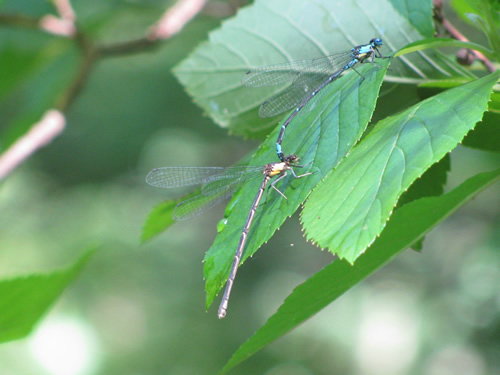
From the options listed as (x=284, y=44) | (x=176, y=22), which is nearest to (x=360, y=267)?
(x=284, y=44)

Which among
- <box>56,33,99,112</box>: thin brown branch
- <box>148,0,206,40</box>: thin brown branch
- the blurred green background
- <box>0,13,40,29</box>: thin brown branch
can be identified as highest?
<box>0,13,40,29</box>: thin brown branch

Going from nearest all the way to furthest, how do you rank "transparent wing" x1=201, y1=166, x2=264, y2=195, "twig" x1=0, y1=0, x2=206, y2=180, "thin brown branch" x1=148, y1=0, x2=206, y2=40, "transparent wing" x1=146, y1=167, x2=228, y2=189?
"transparent wing" x1=201, y1=166, x2=264, y2=195 < "transparent wing" x1=146, y1=167, x2=228, y2=189 < "twig" x1=0, y1=0, x2=206, y2=180 < "thin brown branch" x1=148, y1=0, x2=206, y2=40

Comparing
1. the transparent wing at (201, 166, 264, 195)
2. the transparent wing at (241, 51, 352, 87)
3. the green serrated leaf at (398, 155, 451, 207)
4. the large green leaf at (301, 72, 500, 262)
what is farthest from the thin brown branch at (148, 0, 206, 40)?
the large green leaf at (301, 72, 500, 262)

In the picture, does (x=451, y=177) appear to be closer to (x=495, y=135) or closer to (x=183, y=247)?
(x=183, y=247)

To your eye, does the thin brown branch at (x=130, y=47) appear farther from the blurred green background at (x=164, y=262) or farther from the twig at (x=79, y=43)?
the blurred green background at (x=164, y=262)

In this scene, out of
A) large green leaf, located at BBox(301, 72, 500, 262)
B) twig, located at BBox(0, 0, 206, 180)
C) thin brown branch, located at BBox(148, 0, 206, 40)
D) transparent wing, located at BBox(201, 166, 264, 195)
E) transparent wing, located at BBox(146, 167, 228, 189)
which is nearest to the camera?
large green leaf, located at BBox(301, 72, 500, 262)

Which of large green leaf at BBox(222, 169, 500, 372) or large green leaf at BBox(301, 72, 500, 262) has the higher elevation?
large green leaf at BBox(301, 72, 500, 262)

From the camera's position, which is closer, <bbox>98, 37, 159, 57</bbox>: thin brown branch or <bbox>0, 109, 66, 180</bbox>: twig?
<bbox>0, 109, 66, 180</bbox>: twig

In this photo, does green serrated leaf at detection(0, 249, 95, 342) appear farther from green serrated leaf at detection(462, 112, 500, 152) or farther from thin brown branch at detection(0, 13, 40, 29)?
thin brown branch at detection(0, 13, 40, 29)
